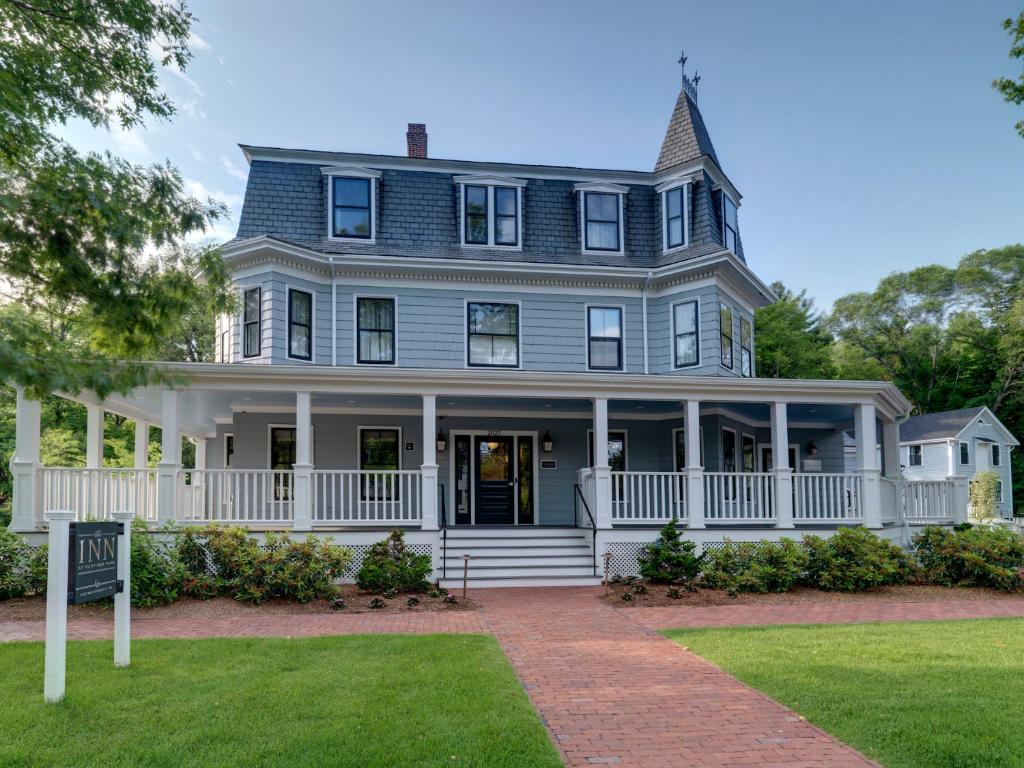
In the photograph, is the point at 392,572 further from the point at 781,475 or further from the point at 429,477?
the point at 781,475

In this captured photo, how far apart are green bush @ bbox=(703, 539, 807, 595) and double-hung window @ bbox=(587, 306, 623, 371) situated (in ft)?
16.7

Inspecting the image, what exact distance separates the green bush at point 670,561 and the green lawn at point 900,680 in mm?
3071

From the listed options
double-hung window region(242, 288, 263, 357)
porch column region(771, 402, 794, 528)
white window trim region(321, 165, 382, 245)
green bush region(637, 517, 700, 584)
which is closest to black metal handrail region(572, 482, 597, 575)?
green bush region(637, 517, 700, 584)

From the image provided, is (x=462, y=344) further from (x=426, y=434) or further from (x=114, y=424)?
(x=114, y=424)

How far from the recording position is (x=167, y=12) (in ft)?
21.3

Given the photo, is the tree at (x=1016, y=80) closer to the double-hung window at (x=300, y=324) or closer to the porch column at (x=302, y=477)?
the porch column at (x=302, y=477)

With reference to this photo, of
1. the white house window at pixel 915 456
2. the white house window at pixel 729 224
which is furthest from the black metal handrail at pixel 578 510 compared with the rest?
the white house window at pixel 915 456

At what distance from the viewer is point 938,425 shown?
36.5m

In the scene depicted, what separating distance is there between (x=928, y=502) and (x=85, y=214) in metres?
16.2

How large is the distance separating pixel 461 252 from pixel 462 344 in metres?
2.06

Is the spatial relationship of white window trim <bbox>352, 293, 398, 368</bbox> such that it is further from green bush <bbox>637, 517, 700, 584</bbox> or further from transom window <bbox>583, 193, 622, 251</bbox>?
green bush <bbox>637, 517, 700, 584</bbox>

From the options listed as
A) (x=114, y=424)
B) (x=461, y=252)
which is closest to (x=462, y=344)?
(x=461, y=252)

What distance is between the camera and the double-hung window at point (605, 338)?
1587cm

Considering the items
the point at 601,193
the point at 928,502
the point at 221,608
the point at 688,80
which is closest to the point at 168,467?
the point at 221,608
